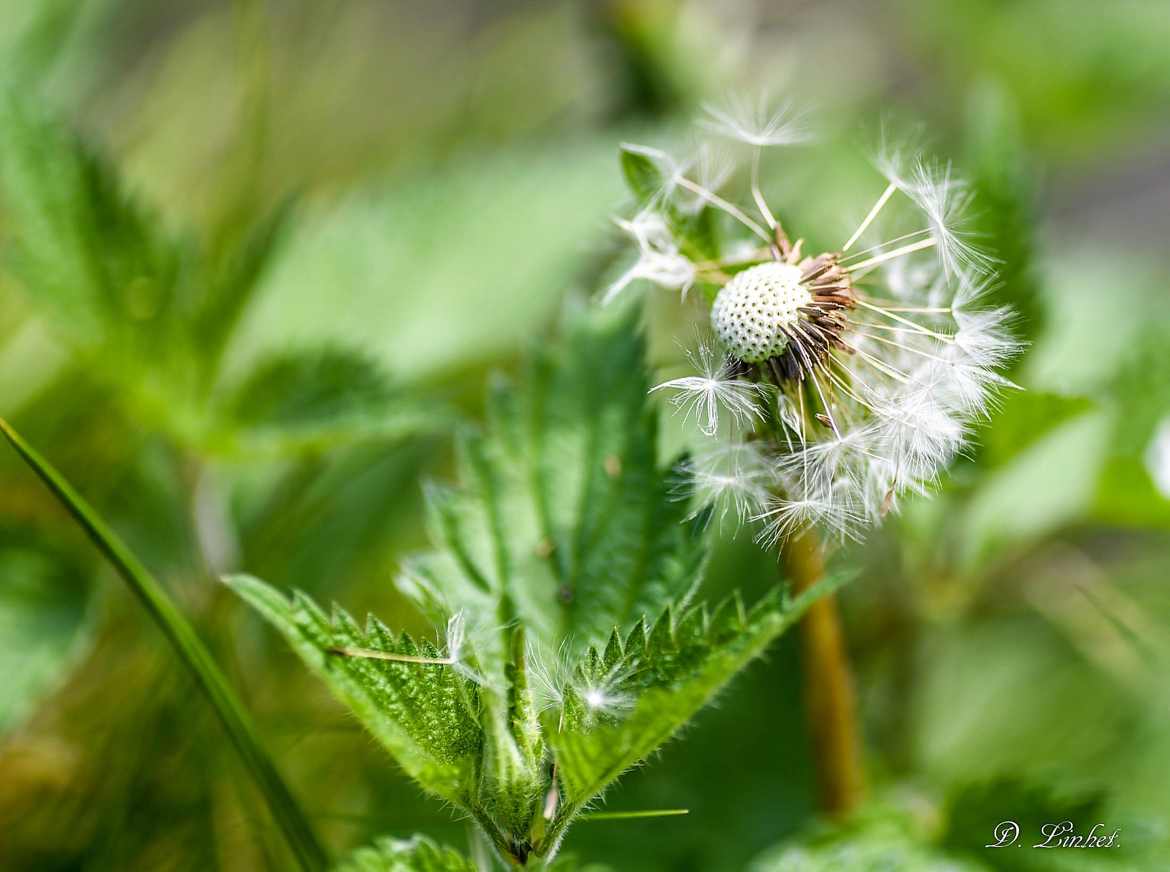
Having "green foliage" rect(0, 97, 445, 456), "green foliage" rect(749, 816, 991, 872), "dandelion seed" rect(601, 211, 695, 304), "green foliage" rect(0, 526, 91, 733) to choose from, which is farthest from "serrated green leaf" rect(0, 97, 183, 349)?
"green foliage" rect(749, 816, 991, 872)

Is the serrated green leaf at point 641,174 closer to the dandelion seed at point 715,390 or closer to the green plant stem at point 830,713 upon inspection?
the dandelion seed at point 715,390

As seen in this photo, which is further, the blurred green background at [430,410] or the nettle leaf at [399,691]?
the blurred green background at [430,410]

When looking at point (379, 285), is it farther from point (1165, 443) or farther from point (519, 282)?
point (1165, 443)

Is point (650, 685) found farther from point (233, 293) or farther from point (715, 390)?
point (233, 293)

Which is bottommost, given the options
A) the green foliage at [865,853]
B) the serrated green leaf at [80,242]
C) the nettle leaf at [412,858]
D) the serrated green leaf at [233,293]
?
the green foliage at [865,853]

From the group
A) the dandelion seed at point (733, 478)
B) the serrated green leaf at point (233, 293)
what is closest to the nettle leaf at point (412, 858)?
the dandelion seed at point (733, 478)

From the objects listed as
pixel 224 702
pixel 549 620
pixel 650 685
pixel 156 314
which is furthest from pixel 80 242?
pixel 650 685

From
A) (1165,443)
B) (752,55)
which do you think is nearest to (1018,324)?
(1165,443)
